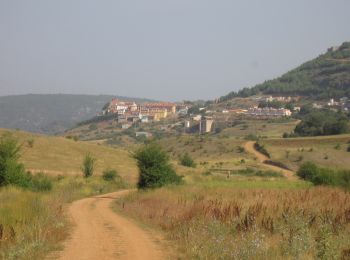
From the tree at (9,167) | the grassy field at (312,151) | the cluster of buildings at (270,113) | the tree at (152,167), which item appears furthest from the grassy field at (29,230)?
the cluster of buildings at (270,113)

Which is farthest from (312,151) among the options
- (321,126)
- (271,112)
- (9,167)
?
(271,112)

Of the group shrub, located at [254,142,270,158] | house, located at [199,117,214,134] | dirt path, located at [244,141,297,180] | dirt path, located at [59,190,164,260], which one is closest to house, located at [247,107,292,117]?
house, located at [199,117,214,134]

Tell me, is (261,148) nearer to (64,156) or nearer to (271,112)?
(64,156)

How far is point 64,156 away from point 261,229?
191 ft

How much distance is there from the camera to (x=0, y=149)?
31.4 metres

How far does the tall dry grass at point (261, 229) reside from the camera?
10.4 m

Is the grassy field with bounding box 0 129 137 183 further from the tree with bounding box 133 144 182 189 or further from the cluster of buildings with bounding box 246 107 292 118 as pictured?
the cluster of buildings with bounding box 246 107 292 118

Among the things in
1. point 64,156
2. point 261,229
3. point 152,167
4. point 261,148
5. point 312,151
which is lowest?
point 261,148

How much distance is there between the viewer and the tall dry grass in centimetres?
1042

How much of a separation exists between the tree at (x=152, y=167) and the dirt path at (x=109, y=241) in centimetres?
1527

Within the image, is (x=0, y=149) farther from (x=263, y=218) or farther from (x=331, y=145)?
(x=331, y=145)

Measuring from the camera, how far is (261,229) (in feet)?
46.3

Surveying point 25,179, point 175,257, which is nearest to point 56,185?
point 25,179

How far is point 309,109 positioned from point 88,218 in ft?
552
